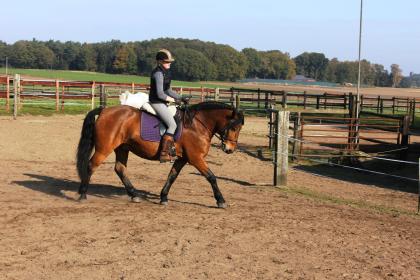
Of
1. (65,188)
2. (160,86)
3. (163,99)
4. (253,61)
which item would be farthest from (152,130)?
(253,61)

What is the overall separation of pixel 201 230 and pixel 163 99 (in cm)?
227

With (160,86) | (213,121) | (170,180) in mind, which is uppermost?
(160,86)

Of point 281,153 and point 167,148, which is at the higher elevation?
point 167,148

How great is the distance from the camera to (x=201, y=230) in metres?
6.38

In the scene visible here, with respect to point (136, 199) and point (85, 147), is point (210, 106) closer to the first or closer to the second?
point (136, 199)

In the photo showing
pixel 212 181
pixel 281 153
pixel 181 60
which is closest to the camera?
pixel 212 181

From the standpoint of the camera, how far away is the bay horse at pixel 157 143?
26.0 ft

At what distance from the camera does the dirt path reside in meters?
5.02

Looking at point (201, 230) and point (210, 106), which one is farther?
point (210, 106)

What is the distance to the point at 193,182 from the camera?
10.2 metres

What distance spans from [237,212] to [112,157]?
6421mm

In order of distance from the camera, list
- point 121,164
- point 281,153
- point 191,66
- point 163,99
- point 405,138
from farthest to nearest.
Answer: point 191,66 < point 405,138 < point 281,153 < point 121,164 < point 163,99

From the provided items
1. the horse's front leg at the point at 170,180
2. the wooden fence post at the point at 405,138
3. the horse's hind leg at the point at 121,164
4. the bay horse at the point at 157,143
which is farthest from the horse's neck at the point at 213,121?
the wooden fence post at the point at 405,138

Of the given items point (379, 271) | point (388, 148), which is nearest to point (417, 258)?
point (379, 271)
